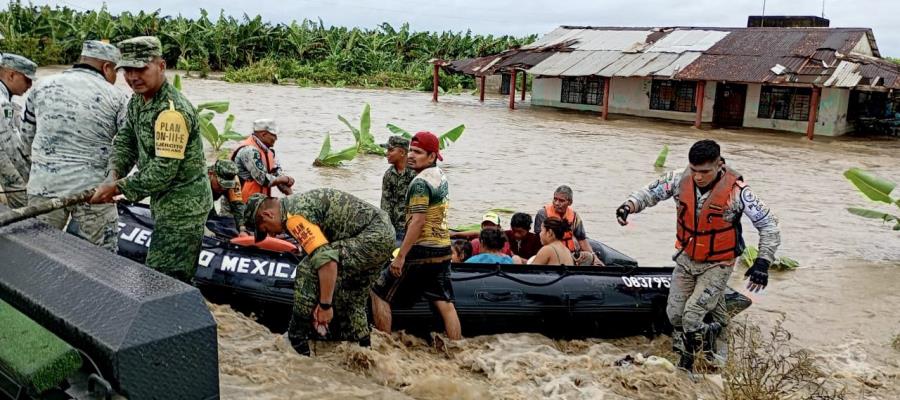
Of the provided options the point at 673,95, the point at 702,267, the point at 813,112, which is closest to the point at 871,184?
the point at 702,267

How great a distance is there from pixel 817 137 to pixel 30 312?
73.1ft

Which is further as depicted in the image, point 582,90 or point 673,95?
point 582,90

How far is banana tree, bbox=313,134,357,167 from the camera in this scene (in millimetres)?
12820

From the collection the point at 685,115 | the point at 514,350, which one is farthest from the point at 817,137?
the point at 514,350

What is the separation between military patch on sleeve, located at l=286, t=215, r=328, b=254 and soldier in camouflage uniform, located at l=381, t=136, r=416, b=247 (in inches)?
79.5

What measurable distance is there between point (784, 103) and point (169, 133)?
22.1 meters

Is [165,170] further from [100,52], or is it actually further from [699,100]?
[699,100]

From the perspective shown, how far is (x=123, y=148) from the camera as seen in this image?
12.4ft

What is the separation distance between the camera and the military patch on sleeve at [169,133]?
347 cm

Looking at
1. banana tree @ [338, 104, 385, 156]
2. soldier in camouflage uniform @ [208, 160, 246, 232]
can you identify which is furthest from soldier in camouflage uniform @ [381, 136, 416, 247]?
banana tree @ [338, 104, 385, 156]

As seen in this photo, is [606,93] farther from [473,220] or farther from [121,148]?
[121,148]

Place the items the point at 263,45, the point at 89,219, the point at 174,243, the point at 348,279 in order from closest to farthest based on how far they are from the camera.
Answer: the point at 174,243 → the point at 89,219 → the point at 348,279 → the point at 263,45

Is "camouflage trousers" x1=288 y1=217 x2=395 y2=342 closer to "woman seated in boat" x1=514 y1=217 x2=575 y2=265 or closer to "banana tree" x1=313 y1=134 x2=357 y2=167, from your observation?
"woman seated in boat" x1=514 y1=217 x2=575 y2=265

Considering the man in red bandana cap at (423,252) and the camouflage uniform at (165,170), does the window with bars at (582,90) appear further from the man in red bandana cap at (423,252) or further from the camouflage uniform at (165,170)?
the camouflage uniform at (165,170)
